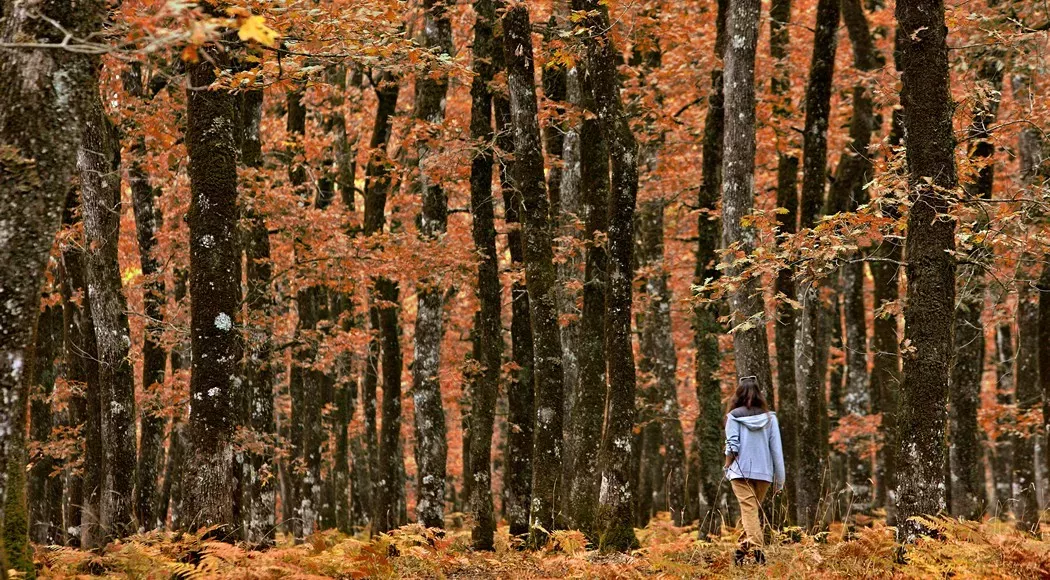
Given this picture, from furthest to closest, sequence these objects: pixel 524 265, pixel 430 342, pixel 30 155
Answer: pixel 430 342, pixel 524 265, pixel 30 155

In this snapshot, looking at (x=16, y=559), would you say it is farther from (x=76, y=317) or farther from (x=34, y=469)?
(x=34, y=469)

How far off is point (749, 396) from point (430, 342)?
7.24m

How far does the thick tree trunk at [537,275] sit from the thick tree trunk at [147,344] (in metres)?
6.47

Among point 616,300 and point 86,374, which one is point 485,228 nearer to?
point 616,300

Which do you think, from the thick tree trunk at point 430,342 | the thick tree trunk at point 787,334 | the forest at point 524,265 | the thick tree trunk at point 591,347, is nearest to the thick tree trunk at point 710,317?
the forest at point 524,265

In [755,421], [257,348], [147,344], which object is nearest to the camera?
[755,421]

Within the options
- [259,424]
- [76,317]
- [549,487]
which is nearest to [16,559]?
[549,487]

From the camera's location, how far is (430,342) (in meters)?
16.4

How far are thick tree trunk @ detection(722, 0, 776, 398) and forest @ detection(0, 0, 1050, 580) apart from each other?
0.05 m

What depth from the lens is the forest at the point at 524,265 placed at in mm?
8562

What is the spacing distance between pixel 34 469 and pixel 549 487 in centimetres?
1413

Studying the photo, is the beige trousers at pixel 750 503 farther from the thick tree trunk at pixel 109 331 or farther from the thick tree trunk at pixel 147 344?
the thick tree trunk at pixel 147 344

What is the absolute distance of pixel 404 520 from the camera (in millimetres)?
28469

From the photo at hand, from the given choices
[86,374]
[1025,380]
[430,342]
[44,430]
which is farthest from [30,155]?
[1025,380]
